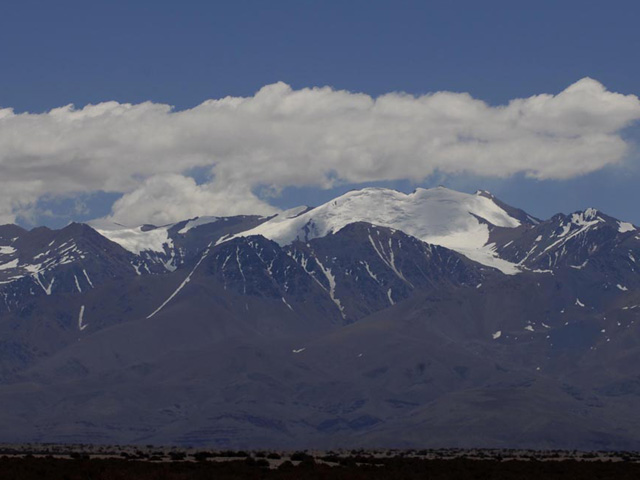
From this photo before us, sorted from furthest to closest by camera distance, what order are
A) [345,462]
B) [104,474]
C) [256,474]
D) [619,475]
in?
[345,462]
[619,475]
[256,474]
[104,474]

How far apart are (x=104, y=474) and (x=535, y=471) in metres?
35.1

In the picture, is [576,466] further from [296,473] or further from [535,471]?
[296,473]

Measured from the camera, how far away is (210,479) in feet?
282

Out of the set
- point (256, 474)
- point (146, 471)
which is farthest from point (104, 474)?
point (256, 474)

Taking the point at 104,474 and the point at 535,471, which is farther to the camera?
the point at 535,471

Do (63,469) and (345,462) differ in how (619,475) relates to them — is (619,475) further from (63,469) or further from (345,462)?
(63,469)

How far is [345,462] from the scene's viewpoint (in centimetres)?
10762

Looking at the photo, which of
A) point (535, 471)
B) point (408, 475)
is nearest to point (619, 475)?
point (535, 471)

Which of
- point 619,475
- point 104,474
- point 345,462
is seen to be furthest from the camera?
point 345,462

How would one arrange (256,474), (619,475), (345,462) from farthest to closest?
1. (345,462)
2. (619,475)
3. (256,474)

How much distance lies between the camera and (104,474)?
279 ft

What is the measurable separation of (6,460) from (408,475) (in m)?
31.5

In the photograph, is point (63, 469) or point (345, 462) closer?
point (63, 469)

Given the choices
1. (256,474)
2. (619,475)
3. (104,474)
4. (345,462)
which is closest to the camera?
(104,474)
